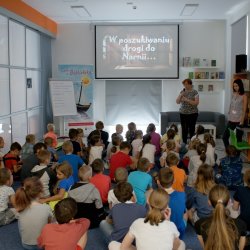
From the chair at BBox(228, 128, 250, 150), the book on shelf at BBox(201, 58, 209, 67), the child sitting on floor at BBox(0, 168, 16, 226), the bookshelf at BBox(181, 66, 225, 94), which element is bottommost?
the child sitting on floor at BBox(0, 168, 16, 226)

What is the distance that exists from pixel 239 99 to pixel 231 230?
4649 millimetres

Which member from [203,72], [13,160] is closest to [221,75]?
[203,72]

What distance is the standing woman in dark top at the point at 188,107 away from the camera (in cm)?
737

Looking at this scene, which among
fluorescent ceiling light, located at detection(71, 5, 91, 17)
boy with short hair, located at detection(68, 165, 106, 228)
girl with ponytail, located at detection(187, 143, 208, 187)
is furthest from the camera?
fluorescent ceiling light, located at detection(71, 5, 91, 17)

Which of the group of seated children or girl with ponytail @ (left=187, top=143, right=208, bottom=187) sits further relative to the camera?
girl with ponytail @ (left=187, top=143, right=208, bottom=187)

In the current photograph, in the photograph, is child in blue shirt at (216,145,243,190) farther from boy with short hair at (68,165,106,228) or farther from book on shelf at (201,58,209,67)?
book on shelf at (201,58,209,67)

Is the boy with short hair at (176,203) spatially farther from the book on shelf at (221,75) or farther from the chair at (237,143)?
the book on shelf at (221,75)

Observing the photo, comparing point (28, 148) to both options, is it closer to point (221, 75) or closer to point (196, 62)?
point (196, 62)

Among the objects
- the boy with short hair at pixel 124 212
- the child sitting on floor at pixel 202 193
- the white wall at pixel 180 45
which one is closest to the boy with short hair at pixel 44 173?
the boy with short hair at pixel 124 212

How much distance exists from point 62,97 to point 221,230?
7.48 meters

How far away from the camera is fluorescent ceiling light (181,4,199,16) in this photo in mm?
7804

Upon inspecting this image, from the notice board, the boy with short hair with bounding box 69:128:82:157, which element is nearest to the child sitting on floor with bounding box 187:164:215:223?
the boy with short hair with bounding box 69:128:82:157

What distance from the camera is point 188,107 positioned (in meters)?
7.38

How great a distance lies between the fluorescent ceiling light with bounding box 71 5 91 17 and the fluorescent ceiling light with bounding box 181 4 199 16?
2062 millimetres
